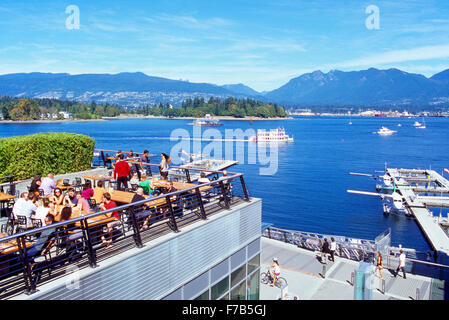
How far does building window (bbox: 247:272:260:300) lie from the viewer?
951cm

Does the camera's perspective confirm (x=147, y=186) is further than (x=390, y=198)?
No

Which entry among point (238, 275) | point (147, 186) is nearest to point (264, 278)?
point (238, 275)

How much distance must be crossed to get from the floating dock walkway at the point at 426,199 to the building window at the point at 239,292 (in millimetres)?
28326

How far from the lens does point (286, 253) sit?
19656 millimetres

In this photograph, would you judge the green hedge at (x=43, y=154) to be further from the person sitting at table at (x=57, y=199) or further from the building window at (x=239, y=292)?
the building window at (x=239, y=292)

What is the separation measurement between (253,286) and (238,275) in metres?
1.13

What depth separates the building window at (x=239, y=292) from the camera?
8.72m

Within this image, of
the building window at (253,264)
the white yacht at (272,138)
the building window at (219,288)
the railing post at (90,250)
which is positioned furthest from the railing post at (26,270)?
the white yacht at (272,138)

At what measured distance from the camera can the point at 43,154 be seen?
15.3 meters

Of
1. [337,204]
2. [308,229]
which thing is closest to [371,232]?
[308,229]

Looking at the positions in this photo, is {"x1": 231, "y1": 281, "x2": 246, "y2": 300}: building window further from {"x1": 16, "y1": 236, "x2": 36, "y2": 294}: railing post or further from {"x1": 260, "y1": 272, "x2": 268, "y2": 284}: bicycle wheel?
{"x1": 260, "y1": 272, "x2": 268, "y2": 284}: bicycle wheel

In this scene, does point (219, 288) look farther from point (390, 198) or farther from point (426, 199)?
point (426, 199)

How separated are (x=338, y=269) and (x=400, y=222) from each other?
27516 mm
